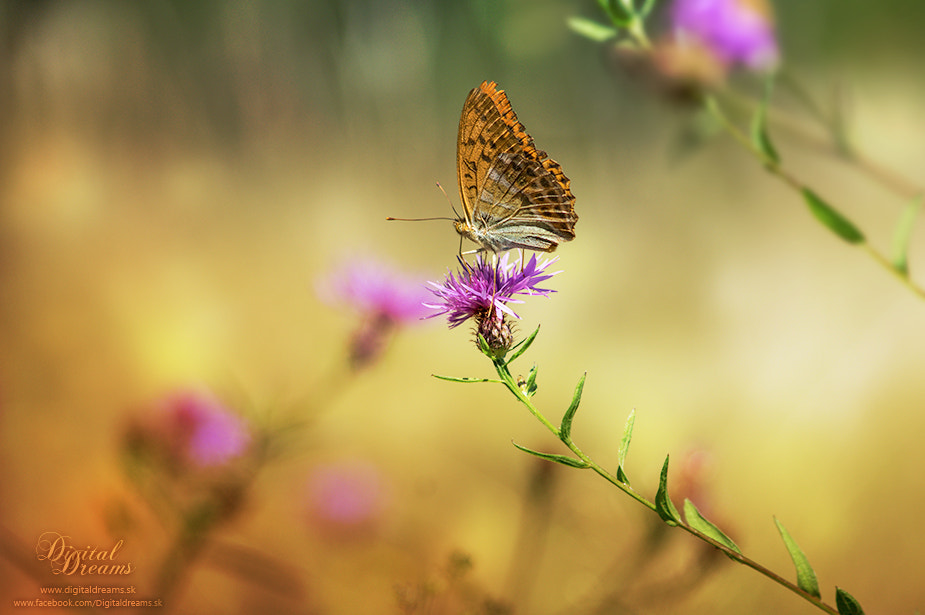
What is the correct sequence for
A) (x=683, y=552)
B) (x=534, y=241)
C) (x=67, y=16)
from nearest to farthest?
(x=534, y=241) → (x=683, y=552) → (x=67, y=16)

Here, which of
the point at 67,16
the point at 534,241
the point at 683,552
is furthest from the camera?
the point at 67,16

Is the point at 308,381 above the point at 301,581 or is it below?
above

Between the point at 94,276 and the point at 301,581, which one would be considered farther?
the point at 94,276

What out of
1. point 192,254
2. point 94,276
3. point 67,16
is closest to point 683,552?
point 192,254

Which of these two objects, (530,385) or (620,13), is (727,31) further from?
(530,385)

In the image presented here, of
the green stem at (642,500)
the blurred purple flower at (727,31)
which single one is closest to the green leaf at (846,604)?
the green stem at (642,500)

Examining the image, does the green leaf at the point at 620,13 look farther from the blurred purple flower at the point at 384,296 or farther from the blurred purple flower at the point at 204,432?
the blurred purple flower at the point at 204,432

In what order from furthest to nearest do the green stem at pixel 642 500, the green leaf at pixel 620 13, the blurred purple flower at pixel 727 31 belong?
1. the blurred purple flower at pixel 727 31
2. the green leaf at pixel 620 13
3. the green stem at pixel 642 500

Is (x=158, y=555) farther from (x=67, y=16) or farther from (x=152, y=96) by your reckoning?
(x=67, y=16)
